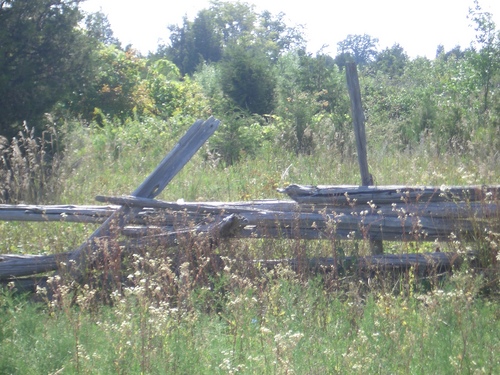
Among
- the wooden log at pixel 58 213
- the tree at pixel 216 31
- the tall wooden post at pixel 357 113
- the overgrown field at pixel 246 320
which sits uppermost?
the tree at pixel 216 31

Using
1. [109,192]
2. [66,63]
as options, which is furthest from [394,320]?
[66,63]

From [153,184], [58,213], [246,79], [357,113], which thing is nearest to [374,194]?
[357,113]

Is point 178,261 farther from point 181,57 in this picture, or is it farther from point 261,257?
point 181,57

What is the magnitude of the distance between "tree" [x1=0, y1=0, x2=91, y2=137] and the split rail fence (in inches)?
151

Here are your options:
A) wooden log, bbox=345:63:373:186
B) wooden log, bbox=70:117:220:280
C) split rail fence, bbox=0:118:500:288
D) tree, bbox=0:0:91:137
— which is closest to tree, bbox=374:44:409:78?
tree, bbox=0:0:91:137

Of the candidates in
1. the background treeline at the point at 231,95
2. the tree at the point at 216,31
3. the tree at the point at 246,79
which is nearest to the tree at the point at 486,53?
the background treeline at the point at 231,95

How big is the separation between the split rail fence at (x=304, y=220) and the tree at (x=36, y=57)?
384 cm

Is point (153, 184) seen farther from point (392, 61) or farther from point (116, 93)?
point (392, 61)

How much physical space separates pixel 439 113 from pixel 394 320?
34.1 ft

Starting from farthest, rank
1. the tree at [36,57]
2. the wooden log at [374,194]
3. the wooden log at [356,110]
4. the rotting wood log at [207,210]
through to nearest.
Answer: the tree at [36,57] < the wooden log at [356,110] < the wooden log at [374,194] < the rotting wood log at [207,210]

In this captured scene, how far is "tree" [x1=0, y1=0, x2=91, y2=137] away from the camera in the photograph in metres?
9.00

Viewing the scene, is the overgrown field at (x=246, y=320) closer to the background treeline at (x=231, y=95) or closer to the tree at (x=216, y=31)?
the background treeline at (x=231, y=95)

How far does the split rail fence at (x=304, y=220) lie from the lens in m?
5.27

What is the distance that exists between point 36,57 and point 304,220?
5.60 metres
